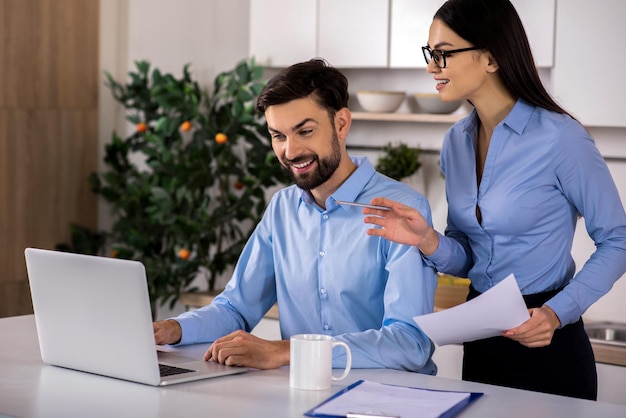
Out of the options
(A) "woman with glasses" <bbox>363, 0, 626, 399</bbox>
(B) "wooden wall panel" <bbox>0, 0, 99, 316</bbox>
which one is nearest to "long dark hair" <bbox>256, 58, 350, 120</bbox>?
(A) "woman with glasses" <bbox>363, 0, 626, 399</bbox>

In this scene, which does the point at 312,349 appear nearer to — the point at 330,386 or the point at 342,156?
the point at 330,386

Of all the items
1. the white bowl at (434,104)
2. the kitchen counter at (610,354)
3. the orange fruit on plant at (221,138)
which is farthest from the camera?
the orange fruit on plant at (221,138)

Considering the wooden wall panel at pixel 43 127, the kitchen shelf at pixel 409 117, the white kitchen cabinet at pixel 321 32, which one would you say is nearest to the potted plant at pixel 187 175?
the white kitchen cabinet at pixel 321 32

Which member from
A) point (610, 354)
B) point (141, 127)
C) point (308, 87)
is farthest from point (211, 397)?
point (141, 127)

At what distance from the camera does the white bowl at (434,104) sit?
3.92 m

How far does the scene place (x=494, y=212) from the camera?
2391 millimetres

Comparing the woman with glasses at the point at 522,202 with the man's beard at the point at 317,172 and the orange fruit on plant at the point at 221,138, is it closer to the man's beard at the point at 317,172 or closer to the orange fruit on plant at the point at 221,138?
the man's beard at the point at 317,172

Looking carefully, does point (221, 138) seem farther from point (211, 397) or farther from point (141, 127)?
point (211, 397)

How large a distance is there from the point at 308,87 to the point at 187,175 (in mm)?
1932

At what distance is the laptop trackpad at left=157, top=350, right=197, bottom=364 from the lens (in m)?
2.20

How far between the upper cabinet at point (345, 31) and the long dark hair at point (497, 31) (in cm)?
126

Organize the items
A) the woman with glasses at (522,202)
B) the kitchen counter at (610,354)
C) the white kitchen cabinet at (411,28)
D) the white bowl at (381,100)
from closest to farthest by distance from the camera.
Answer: the woman with glasses at (522,202) < the kitchen counter at (610,354) < the white kitchen cabinet at (411,28) < the white bowl at (381,100)

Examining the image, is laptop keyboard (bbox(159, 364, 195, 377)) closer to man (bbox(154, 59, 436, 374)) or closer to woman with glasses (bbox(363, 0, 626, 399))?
man (bbox(154, 59, 436, 374))

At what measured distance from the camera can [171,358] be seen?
224 centimetres
